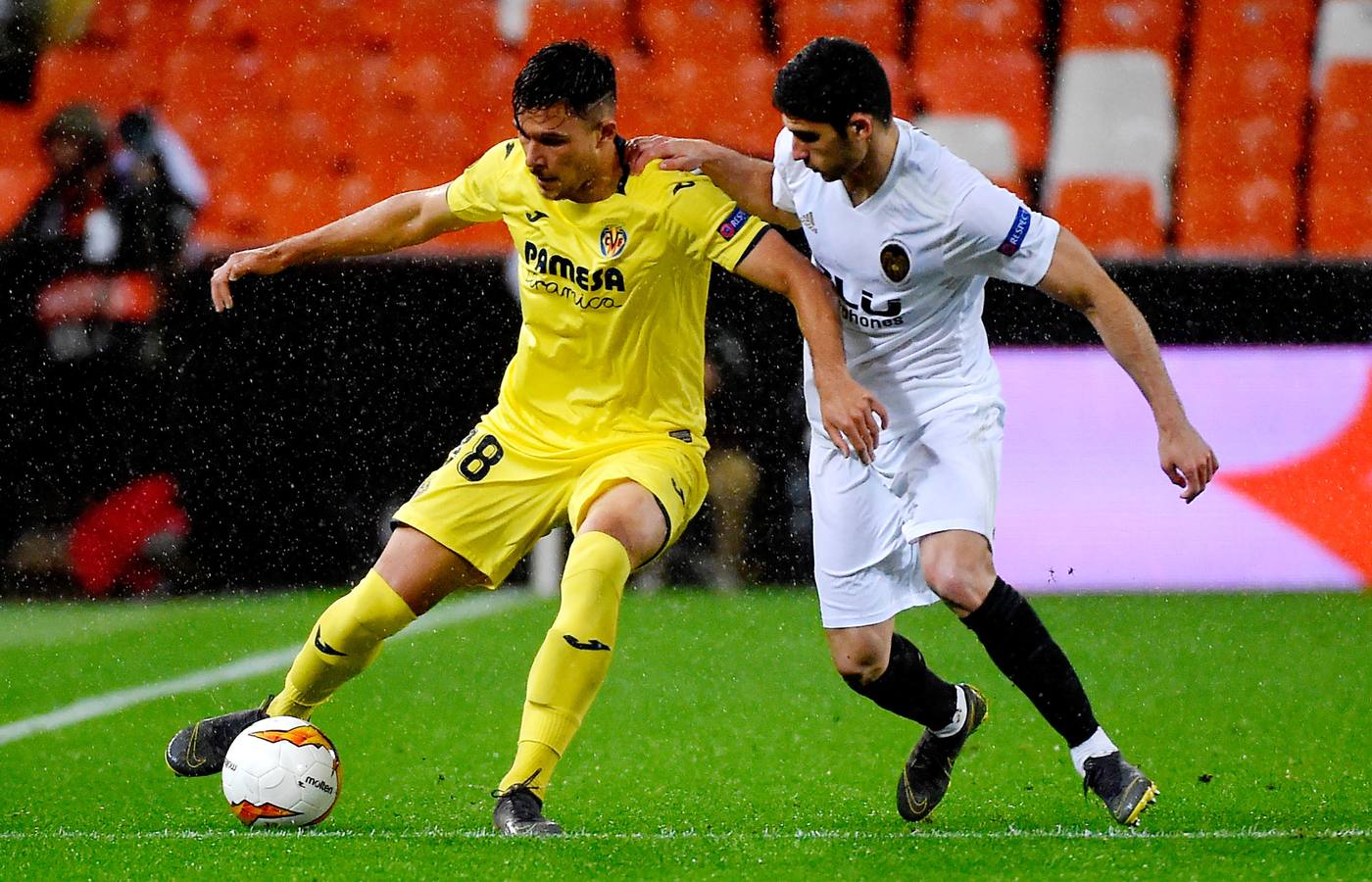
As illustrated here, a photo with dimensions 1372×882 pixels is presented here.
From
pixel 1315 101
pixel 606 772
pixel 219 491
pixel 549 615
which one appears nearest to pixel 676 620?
pixel 549 615

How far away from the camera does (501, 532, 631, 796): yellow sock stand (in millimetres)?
4348

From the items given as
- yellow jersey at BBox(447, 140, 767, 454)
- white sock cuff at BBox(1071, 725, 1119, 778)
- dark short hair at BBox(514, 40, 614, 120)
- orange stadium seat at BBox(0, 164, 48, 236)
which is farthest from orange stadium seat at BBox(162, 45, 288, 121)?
white sock cuff at BBox(1071, 725, 1119, 778)

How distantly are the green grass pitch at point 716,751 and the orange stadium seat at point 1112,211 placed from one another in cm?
241

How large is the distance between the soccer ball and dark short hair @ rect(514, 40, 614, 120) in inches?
61.4

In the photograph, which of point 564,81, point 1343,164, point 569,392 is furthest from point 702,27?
point 564,81

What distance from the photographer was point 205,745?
4871 mm

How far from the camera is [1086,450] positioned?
9211 millimetres

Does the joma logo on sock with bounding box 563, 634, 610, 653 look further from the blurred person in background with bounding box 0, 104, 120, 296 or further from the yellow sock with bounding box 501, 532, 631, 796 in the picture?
the blurred person in background with bounding box 0, 104, 120, 296

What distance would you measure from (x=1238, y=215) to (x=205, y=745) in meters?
7.60

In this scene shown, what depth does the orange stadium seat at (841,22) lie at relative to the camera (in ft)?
35.8

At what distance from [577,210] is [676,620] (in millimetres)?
4237

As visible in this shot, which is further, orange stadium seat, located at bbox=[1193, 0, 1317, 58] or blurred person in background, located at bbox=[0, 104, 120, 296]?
orange stadium seat, located at bbox=[1193, 0, 1317, 58]

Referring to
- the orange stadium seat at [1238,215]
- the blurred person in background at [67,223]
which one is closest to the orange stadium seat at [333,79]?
the blurred person in background at [67,223]

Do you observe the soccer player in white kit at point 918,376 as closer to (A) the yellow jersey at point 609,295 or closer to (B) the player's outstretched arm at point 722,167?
(B) the player's outstretched arm at point 722,167
